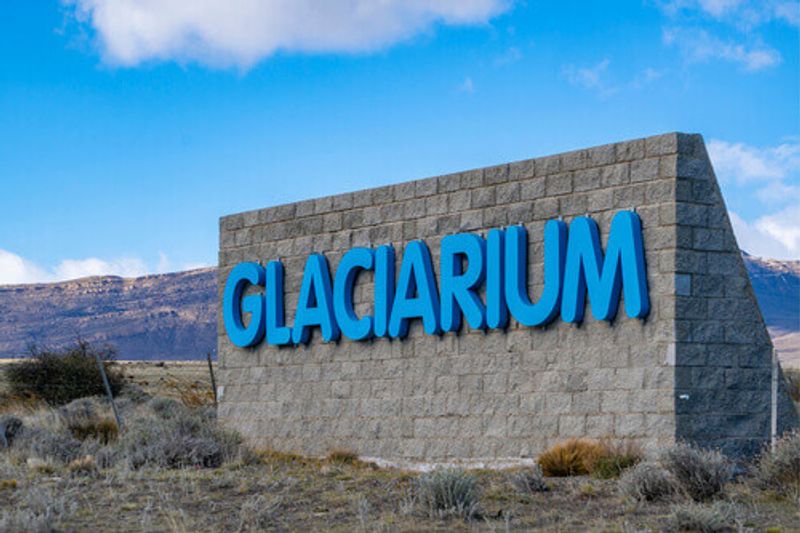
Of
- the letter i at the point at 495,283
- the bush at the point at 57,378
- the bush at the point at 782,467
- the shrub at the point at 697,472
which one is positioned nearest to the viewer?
the shrub at the point at 697,472

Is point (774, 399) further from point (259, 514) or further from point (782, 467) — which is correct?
point (259, 514)

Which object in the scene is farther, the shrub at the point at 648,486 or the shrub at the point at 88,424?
the shrub at the point at 88,424

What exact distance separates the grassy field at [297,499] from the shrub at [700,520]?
13 millimetres

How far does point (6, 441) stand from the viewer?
20859 mm

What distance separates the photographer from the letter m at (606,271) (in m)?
15.9

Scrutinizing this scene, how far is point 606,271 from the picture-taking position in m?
16.2

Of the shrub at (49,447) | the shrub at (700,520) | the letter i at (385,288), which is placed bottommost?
the shrub at (700,520)

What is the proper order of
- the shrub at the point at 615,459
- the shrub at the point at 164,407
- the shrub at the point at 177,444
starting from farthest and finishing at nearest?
the shrub at the point at 164,407, the shrub at the point at 177,444, the shrub at the point at 615,459

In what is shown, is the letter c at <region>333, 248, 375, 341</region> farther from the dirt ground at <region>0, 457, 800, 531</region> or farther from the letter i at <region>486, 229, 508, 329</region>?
the dirt ground at <region>0, 457, 800, 531</region>

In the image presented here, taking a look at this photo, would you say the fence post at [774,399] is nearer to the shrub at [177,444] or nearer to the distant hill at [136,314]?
the shrub at [177,444]

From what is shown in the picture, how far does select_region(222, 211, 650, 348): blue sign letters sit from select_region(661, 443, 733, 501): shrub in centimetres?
272

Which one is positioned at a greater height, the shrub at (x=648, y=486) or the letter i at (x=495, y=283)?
the letter i at (x=495, y=283)

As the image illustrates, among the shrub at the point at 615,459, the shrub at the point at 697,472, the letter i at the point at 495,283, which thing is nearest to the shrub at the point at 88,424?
the letter i at the point at 495,283

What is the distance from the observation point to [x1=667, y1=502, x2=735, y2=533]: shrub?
11.1 metres
